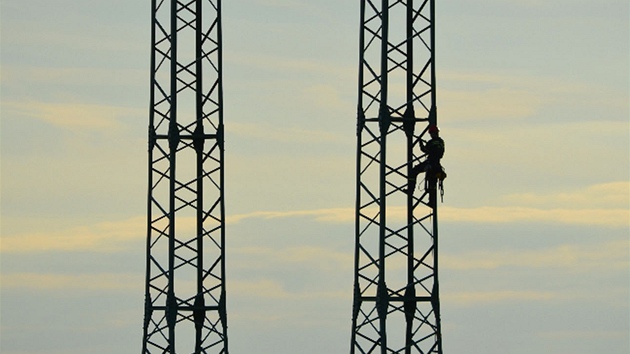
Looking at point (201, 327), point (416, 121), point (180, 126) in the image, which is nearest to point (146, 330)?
point (201, 327)

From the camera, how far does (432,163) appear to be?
48.2 m

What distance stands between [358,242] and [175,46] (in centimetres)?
619

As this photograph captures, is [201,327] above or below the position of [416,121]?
below

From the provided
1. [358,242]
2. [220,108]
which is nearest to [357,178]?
[358,242]

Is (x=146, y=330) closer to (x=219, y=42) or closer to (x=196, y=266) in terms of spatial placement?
(x=196, y=266)

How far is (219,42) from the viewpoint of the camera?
51.8 meters

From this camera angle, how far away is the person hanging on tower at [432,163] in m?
48.1

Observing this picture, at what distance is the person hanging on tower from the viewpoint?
48062mm

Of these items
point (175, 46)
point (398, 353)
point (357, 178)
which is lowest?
point (398, 353)

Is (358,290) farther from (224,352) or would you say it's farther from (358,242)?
(224,352)

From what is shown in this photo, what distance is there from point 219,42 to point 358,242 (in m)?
6.25

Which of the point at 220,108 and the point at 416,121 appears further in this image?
the point at 220,108

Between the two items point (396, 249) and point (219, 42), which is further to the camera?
point (219, 42)

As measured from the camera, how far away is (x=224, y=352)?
51844 mm
